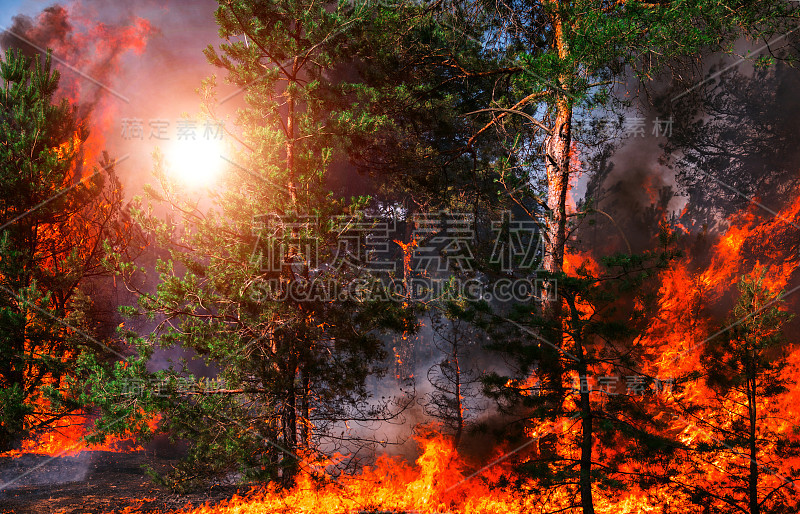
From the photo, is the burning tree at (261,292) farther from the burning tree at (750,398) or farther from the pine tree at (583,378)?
the burning tree at (750,398)

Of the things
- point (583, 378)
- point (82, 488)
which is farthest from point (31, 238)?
point (583, 378)

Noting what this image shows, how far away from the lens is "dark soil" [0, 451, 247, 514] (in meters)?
9.30

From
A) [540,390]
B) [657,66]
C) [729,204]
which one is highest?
[729,204]

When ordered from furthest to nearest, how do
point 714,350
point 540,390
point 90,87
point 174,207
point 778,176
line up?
point 90,87 < point 778,176 < point 714,350 < point 174,207 < point 540,390

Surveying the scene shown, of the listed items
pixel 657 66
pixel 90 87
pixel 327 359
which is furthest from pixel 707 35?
pixel 90 87

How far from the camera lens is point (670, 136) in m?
24.5

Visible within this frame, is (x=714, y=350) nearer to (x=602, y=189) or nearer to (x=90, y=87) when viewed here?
(x=602, y=189)

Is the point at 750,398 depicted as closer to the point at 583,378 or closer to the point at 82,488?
the point at 583,378

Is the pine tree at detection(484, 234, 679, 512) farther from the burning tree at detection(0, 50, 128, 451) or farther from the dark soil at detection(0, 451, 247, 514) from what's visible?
the burning tree at detection(0, 50, 128, 451)

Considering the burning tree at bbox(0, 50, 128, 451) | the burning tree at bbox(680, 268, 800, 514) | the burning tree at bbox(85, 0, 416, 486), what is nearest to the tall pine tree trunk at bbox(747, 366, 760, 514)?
the burning tree at bbox(680, 268, 800, 514)

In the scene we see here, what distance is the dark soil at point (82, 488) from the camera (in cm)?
930

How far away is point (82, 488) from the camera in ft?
37.0

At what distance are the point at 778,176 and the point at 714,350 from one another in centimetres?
1913

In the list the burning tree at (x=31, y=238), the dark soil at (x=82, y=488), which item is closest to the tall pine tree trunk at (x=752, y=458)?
the dark soil at (x=82, y=488)
